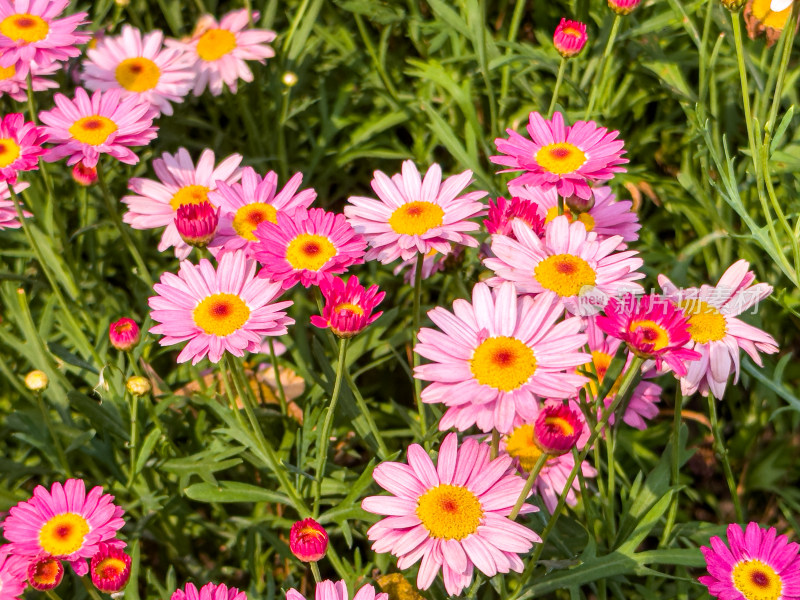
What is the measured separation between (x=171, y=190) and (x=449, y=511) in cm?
118

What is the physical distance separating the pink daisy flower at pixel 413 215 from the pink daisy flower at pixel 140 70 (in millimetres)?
952

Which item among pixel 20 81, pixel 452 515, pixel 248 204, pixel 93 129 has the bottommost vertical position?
pixel 452 515

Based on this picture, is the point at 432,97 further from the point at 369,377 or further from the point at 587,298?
the point at 587,298

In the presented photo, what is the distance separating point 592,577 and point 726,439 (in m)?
1.43

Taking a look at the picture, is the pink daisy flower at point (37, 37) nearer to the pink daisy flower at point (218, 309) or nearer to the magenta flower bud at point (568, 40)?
the pink daisy flower at point (218, 309)

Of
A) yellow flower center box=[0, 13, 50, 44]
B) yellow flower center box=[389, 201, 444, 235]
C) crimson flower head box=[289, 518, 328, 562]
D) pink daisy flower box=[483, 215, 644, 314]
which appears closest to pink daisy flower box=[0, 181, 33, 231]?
yellow flower center box=[0, 13, 50, 44]

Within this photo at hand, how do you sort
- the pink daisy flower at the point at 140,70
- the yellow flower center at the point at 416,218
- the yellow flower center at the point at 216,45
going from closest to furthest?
the yellow flower center at the point at 416,218 → the pink daisy flower at the point at 140,70 → the yellow flower center at the point at 216,45

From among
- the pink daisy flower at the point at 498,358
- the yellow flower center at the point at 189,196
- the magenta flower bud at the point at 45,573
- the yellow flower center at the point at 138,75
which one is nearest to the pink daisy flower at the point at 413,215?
the pink daisy flower at the point at 498,358

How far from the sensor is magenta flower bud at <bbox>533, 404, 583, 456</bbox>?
1397 mm

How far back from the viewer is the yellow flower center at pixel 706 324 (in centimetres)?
180

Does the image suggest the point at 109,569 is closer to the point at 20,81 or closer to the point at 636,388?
the point at 636,388

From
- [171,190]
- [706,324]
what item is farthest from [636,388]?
[171,190]

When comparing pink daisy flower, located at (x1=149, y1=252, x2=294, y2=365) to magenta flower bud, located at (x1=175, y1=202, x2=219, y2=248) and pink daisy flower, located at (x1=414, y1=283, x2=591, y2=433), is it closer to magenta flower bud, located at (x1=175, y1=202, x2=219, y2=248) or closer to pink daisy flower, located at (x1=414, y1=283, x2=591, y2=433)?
magenta flower bud, located at (x1=175, y1=202, x2=219, y2=248)

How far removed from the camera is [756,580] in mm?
1682
